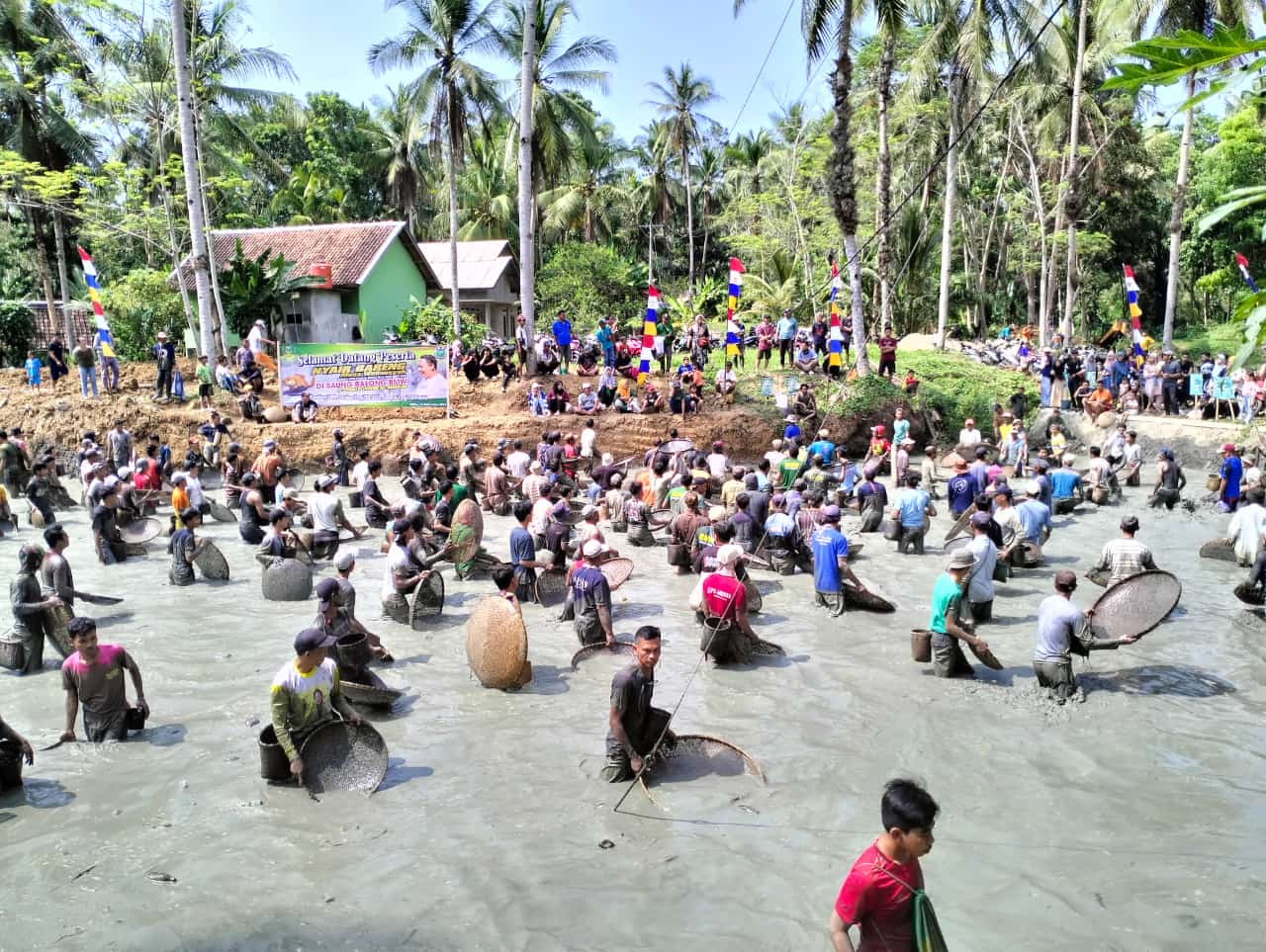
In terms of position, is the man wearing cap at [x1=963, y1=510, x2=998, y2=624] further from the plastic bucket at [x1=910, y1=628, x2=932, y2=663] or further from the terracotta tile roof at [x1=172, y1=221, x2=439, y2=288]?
the terracotta tile roof at [x1=172, y1=221, x2=439, y2=288]

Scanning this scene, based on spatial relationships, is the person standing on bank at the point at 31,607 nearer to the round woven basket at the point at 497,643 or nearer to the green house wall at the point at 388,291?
the round woven basket at the point at 497,643

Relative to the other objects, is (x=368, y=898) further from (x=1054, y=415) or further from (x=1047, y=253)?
(x=1047, y=253)

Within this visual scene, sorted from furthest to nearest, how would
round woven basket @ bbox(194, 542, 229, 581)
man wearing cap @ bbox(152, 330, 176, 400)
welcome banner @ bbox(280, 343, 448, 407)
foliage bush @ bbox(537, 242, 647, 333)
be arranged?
foliage bush @ bbox(537, 242, 647, 333), man wearing cap @ bbox(152, 330, 176, 400), welcome banner @ bbox(280, 343, 448, 407), round woven basket @ bbox(194, 542, 229, 581)

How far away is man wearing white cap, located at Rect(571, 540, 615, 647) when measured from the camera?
9.69m

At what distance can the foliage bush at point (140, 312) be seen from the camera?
1118 inches

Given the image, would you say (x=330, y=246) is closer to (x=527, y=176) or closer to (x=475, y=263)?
(x=475, y=263)

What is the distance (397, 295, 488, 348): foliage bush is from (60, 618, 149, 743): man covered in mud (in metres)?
22.0

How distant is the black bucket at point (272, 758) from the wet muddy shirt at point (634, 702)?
2468 mm

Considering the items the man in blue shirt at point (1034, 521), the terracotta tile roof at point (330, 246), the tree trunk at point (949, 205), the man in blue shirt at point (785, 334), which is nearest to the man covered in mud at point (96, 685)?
the man in blue shirt at point (1034, 521)

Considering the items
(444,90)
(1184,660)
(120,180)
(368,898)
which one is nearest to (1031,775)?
(1184,660)

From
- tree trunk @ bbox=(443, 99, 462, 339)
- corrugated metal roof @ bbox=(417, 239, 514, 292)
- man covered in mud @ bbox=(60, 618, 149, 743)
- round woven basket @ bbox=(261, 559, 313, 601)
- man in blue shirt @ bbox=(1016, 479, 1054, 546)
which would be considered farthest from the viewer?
corrugated metal roof @ bbox=(417, 239, 514, 292)

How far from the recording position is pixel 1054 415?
24000mm

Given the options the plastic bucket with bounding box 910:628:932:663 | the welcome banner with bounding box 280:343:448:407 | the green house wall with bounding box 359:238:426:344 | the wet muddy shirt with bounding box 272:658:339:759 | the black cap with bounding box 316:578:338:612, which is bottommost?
the plastic bucket with bounding box 910:628:932:663

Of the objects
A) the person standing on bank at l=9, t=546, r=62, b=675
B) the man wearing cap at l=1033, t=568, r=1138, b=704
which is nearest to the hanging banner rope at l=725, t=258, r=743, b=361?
the man wearing cap at l=1033, t=568, r=1138, b=704
